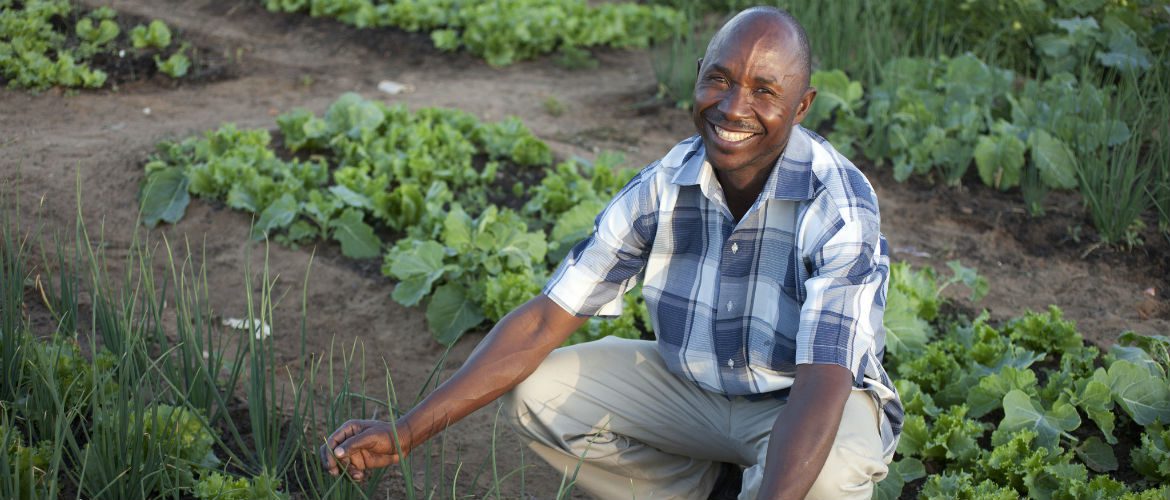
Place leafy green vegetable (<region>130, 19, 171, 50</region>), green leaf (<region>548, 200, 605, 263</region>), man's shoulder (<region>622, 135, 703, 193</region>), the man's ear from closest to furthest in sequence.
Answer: the man's ear
man's shoulder (<region>622, 135, 703, 193</region>)
green leaf (<region>548, 200, 605, 263</region>)
leafy green vegetable (<region>130, 19, 171, 50</region>)

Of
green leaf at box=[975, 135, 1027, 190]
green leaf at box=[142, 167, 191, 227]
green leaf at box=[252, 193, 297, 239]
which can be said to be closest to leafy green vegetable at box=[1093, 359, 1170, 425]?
green leaf at box=[975, 135, 1027, 190]

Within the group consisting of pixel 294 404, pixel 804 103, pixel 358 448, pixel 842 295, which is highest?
pixel 804 103

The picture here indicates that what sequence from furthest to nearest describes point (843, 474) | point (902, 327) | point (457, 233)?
point (457, 233) → point (902, 327) → point (843, 474)

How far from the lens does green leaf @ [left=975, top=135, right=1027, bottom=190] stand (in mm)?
4709

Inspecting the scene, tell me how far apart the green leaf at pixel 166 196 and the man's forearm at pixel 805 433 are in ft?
9.62

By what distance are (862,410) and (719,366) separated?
331 millimetres

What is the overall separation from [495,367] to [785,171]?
30.4 inches

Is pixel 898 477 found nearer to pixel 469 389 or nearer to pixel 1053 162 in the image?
pixel 469 389

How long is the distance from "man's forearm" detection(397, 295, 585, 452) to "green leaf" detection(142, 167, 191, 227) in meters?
2.26

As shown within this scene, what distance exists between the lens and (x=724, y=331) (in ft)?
8.50

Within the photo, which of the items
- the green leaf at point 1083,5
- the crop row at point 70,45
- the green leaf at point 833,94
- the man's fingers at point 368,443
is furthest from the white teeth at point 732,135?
the crop row at point 70,45

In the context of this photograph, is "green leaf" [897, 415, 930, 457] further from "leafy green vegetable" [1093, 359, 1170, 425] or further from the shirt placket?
the shirt placket

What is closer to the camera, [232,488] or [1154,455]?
[232,488]

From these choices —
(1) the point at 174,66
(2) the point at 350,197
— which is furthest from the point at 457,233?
(1) the point at 174,66
